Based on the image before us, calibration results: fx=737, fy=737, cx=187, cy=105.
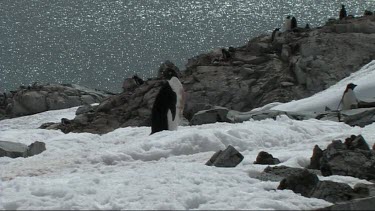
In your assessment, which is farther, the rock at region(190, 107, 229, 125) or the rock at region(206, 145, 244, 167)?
the rock at region(190, 107, 229, 125)

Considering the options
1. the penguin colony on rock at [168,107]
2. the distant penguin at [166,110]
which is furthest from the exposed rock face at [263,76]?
the distant penguin at [166,110]

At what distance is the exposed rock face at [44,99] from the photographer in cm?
3984

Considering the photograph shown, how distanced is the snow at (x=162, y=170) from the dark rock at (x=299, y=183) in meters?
0.14

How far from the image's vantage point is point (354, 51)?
30281mm

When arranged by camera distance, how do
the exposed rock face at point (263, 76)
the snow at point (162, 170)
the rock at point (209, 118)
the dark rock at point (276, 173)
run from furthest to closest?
the exposed rock face at point (263, 76) < the rock at point (209, 118) < the dark rock at point (276, 173) < the snow at point (162, 170)

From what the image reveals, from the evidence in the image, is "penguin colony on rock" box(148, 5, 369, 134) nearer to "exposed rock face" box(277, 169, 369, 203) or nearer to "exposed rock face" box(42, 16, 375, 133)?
"exposed rock face" box(277, 169, 369, 203)

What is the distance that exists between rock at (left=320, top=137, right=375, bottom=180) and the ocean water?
227 ft

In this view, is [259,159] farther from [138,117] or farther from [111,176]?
[138,117]

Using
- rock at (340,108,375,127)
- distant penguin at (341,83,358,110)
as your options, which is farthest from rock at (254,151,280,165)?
distant penguin at (341,83,358,110)

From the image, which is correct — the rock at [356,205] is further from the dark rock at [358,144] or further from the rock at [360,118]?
the rock at [360,118]

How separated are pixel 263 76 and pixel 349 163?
2146cm

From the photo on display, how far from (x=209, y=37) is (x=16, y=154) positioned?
330ft

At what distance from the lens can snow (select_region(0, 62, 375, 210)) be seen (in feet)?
23.4

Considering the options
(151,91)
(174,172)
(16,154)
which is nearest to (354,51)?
(151,91)
